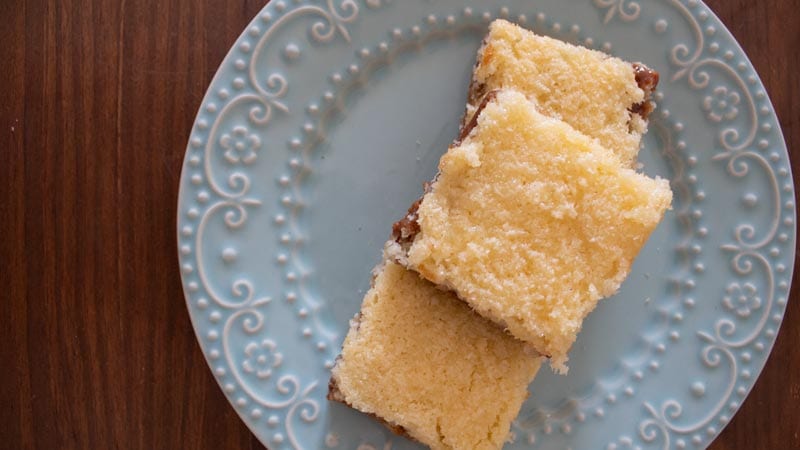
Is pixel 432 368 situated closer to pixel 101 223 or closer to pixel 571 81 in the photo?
pixel 571 81

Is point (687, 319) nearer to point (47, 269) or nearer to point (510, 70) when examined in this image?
point (510, 70)

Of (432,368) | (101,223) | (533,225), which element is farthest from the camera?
(101,223)

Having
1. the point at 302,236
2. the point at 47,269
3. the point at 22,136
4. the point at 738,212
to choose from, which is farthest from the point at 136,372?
the point at 738,212

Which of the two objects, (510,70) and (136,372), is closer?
(510,70)

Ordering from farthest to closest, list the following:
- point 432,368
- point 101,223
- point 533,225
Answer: point 101,223
point 432,368
point 533,225

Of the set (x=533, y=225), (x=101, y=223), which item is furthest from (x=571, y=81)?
(x=101, y=223)

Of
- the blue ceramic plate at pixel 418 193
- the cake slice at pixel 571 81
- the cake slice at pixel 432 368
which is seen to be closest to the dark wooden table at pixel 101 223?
the blue ceramic plate at pixel 418 193

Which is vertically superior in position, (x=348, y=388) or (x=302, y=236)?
(x=302, y=236)
